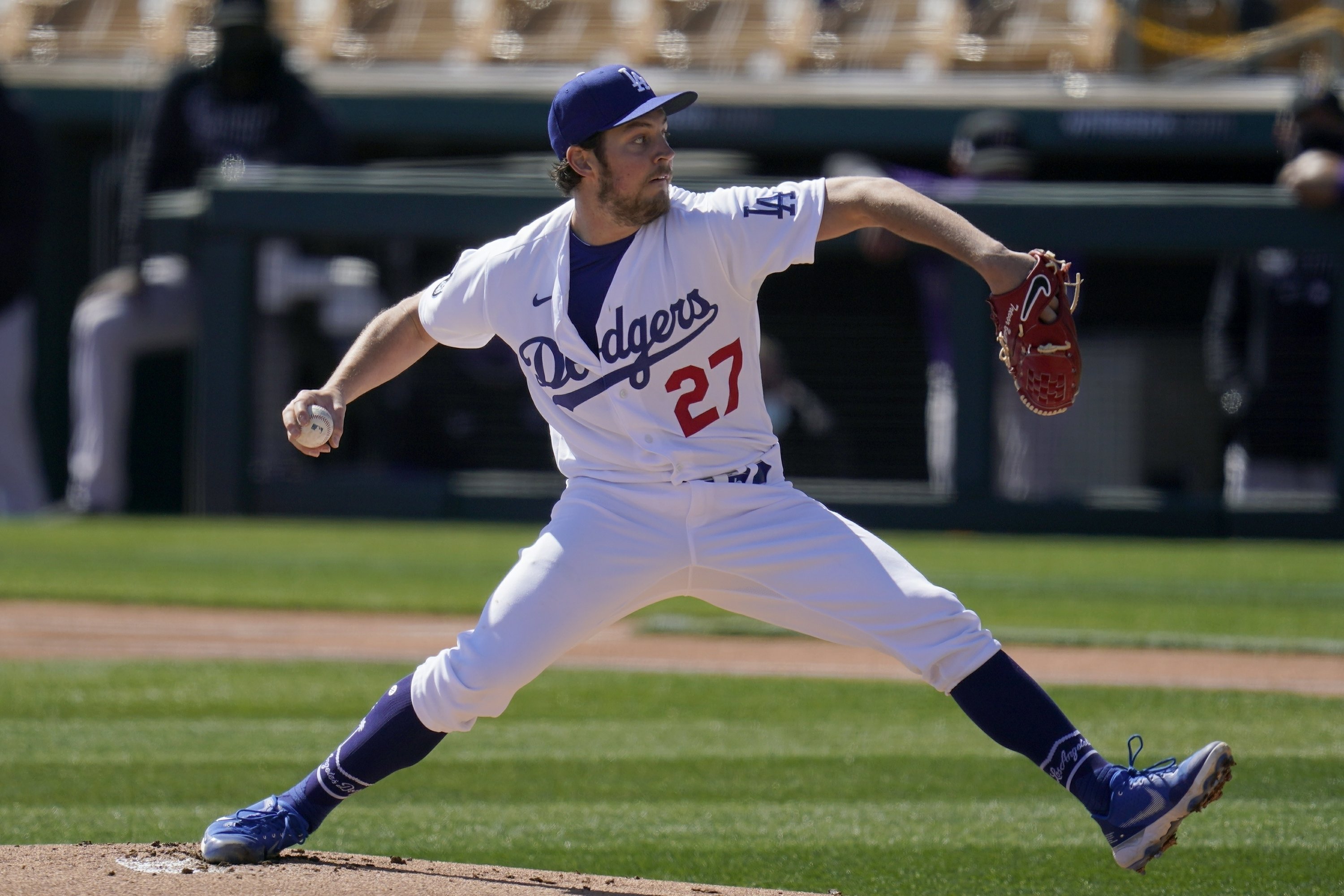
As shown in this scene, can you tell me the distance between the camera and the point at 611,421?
322cm

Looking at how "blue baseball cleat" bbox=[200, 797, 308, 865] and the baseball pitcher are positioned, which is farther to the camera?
"blue baseball cleat" bbox=[200, 797, 308, 865]

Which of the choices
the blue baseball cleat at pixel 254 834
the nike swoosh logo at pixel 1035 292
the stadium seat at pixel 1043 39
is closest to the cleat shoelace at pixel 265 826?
the blue baseball cleat at pixel 254 834

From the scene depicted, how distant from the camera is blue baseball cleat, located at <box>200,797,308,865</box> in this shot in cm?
323

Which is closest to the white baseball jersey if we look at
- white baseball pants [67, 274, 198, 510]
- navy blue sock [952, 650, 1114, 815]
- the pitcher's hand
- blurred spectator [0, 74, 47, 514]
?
the pitcher's hand

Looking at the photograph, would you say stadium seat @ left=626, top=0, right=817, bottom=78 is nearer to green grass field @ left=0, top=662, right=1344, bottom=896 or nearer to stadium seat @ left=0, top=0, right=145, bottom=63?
stadium seat @ left=0, top=0, right=145, bottom=63

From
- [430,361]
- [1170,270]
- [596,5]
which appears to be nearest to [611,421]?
[430,361]

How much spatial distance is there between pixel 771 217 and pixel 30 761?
2.78 metres

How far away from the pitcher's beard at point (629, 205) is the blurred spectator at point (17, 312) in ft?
29.1

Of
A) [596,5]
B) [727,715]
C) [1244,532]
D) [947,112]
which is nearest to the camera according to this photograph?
[727,715]

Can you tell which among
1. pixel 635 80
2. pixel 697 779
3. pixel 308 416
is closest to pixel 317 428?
pixel 308 416

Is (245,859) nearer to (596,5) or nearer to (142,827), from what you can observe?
(142,827)

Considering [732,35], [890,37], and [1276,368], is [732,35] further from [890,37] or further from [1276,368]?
[1276,368]

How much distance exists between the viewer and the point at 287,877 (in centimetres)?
312

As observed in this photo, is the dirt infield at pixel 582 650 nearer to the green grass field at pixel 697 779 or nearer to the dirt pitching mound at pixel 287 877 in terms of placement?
the green grass field at pixel 697 779
